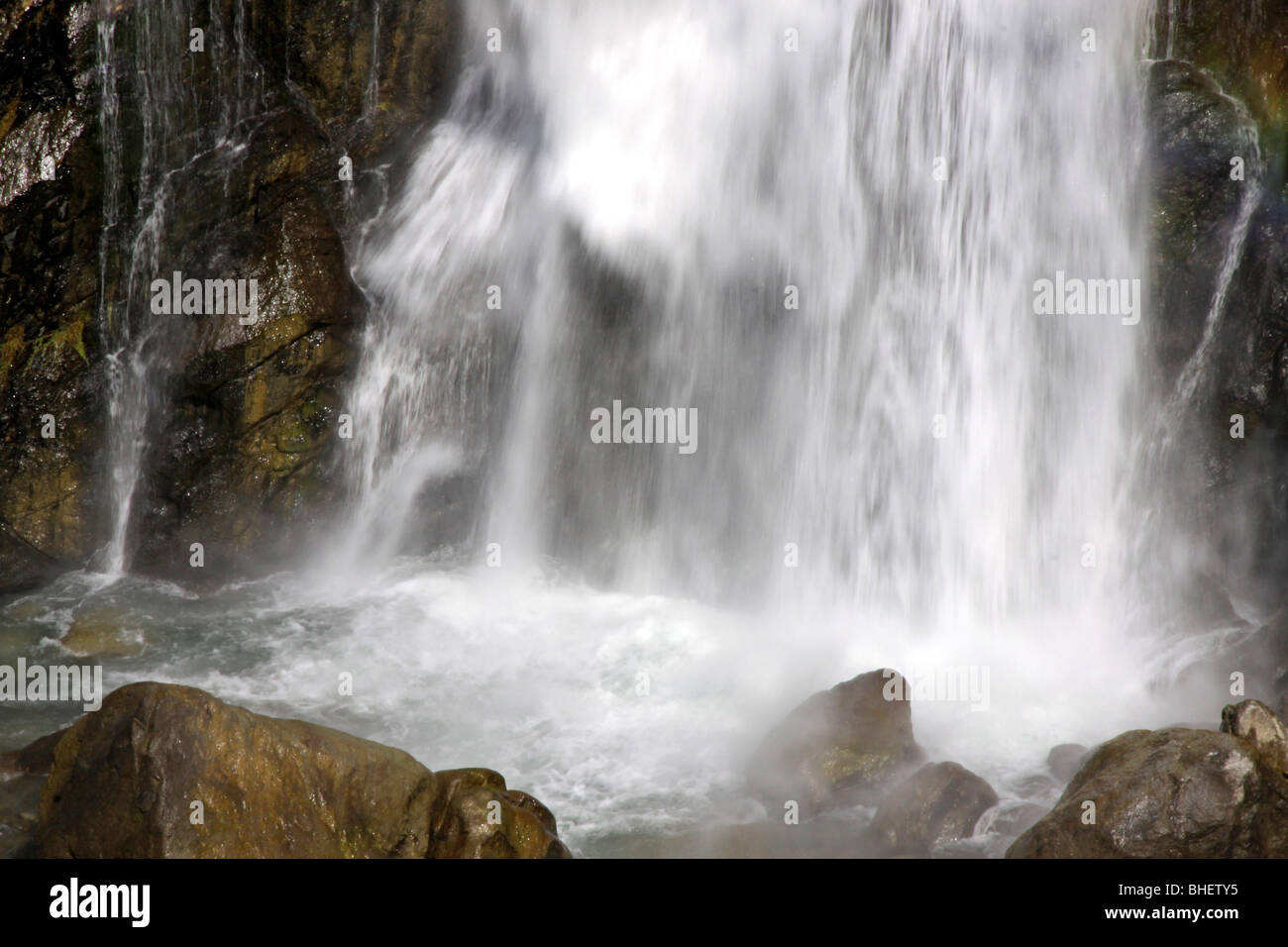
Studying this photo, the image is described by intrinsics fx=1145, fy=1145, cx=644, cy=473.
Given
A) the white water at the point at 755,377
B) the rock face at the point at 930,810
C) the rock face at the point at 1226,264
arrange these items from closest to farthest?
the rock face at the point at 930,810 < the rock face at the point at 1226,264 < the white water at the point at 755,377

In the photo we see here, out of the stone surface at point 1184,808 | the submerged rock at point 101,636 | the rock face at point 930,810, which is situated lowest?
the rock face at point 930,810

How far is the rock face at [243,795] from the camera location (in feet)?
23.2

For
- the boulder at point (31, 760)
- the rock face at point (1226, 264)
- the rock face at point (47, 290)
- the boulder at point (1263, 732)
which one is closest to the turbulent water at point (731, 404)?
the rock face at point (1226, 264)

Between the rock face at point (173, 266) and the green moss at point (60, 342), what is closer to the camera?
the rock face at point (173, 266)

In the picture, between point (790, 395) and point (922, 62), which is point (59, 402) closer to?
point (790, 395)

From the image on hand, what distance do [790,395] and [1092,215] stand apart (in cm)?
391

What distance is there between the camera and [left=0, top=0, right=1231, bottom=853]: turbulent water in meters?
11.9

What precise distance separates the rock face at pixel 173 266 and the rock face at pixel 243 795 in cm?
638

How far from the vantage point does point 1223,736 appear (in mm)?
7398

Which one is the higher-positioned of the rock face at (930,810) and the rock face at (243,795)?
the rock face at (243,795)

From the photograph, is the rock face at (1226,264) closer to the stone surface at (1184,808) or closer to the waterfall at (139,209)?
the stone surface at (1184,808)

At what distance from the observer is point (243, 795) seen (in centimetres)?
724

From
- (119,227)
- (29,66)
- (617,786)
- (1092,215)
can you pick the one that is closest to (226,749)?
(617,786)

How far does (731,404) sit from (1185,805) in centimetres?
795
